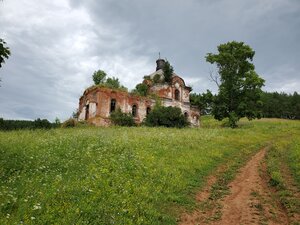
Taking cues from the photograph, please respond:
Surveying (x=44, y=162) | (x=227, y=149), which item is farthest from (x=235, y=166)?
(x=44, y=162)

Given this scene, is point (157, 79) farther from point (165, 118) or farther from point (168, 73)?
point (165, 118)

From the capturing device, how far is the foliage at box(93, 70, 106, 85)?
50375 mm

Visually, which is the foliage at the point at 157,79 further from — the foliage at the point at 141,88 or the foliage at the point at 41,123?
the foliage at the point at 41,123

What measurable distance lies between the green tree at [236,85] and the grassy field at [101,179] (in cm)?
2151

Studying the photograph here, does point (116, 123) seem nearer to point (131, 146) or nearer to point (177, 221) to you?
point (131, 146)

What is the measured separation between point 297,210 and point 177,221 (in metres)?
3.97

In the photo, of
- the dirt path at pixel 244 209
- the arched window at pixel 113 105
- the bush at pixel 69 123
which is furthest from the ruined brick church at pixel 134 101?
the dirt path at pixel 244 209

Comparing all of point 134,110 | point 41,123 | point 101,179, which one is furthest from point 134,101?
point 101,179

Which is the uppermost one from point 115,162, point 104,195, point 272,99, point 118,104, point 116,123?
point 272,99

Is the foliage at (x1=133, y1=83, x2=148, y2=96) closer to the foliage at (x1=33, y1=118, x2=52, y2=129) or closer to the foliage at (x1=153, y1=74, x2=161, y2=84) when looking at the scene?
the foliage at (x1=153, y1=74, x2=161, y2=84)

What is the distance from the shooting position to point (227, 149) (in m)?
20.1

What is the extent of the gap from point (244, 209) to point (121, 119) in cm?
3140

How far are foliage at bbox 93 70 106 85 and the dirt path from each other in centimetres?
4037

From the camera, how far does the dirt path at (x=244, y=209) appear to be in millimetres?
8859
